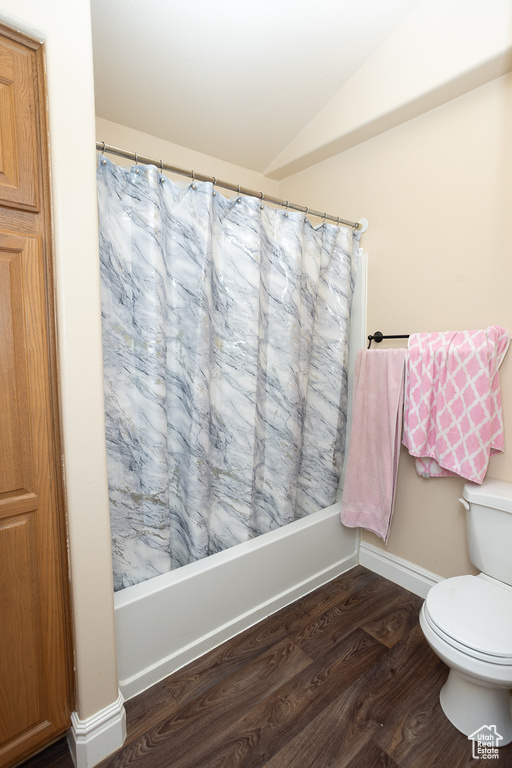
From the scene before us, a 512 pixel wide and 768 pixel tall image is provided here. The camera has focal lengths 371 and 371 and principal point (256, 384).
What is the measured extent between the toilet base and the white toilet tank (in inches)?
15.3

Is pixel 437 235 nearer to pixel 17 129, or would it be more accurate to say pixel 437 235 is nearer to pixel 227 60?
pixel 227 60

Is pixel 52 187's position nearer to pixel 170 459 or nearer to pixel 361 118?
pixel 170 459

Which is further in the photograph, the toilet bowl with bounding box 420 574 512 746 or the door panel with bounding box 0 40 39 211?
the toilet bowl with bounding box 420 574 512 746

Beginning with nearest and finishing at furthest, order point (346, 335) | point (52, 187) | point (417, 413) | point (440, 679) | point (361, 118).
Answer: point (52, 187) → point (440, 679) → point (417, 413) → point (361, 118) → point (346, 335)

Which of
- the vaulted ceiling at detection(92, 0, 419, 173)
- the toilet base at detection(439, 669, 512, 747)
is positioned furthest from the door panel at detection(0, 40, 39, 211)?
the toilet base at detection(439, 669, 512, 747)

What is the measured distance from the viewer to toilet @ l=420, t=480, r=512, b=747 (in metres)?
1.12

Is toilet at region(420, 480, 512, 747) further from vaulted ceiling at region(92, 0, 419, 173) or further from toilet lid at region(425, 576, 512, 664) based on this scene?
vaulted ceiling at region(92, 0, 419, 173)

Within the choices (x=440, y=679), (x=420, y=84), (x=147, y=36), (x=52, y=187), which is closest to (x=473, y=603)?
(x=440, y=679)

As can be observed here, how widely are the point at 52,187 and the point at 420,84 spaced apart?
161 centimetres

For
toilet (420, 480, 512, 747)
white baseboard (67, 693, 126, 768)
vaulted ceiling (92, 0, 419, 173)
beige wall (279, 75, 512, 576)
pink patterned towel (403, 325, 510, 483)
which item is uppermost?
vaulted ceiling (92, 0, 419, 173)

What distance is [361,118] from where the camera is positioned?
72.9 inches

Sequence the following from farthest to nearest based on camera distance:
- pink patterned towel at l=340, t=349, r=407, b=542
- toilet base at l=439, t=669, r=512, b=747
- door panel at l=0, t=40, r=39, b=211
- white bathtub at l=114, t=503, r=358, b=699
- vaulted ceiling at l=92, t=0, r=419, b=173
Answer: pink patterned towel at l=340, t=349, r=407, b=542 → vaulted ceiling at l=92, t=0, r=419, b=173 → white bathtub at l=114, t=503, r=358, b=699 → toilet base at l=439, t=669, r=512, b=747 → door panel at l=0, t=40, r=39, b=211
